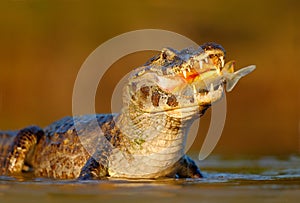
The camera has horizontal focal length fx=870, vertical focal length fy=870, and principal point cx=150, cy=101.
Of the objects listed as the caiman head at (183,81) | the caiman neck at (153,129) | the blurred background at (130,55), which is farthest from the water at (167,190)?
the blurred background at (130,55)

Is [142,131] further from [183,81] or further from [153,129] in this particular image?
[183,81]

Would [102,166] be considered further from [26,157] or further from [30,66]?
[30,66]

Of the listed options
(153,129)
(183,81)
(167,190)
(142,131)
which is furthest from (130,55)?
(167,190)

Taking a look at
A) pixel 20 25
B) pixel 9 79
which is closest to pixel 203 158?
pixel 9 79

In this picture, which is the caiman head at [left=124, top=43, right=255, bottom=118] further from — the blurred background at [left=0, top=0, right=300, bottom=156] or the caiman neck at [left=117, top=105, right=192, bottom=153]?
the blurred background at [left=0, top=0, right=300, bottom=156]

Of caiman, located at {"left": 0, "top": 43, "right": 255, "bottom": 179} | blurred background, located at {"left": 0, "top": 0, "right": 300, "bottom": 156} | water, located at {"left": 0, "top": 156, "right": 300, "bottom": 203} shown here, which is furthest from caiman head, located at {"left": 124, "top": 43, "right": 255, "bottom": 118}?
blurred background, located at {"left": 0, "top": 0, "right": 300, "bottom": 156}

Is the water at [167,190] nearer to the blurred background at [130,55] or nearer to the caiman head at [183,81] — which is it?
the caiman head at [183,81]
